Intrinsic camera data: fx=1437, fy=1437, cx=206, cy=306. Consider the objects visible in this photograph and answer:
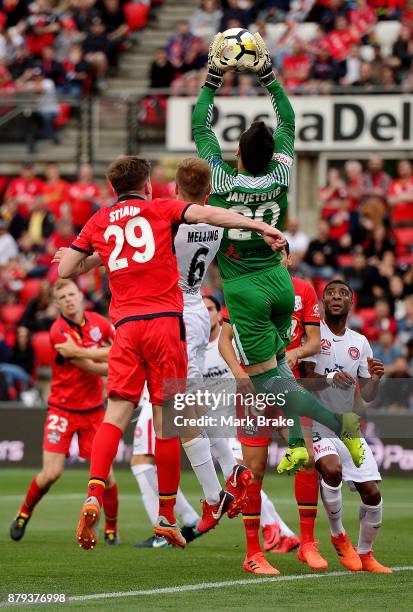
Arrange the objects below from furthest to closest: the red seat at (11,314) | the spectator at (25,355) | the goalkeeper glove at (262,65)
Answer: the red seat at (11,314)
the spectator at (25,355)
the goalkeeper glove at (262,65)

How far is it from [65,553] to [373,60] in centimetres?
1274

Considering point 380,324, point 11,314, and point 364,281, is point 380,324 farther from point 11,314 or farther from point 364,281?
point 11,314

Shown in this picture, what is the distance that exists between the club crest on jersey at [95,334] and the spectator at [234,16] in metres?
12.2

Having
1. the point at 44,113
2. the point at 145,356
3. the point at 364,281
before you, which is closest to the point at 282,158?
the point at 145,356

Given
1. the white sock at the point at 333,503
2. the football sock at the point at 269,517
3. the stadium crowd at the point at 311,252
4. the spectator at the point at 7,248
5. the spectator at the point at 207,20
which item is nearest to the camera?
the white sock at the point at 333,503

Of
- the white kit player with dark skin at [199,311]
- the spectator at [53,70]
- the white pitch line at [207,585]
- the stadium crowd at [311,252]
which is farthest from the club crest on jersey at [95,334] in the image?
the spectator at [53,70]

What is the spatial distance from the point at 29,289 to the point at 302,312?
487 inches

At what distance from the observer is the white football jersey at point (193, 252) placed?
9.88 m

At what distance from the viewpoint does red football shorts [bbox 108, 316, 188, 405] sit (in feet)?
29.9

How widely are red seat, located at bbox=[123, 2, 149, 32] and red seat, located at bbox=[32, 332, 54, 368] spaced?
8.21 meters

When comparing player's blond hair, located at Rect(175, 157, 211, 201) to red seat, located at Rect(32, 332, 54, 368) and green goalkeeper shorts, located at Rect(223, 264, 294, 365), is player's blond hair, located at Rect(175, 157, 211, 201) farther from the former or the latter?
red seat, located at Rect(32, 332, 54, 368)

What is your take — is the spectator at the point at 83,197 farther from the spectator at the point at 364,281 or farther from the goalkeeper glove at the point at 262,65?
the goalkeeper glove at the point at 262,65

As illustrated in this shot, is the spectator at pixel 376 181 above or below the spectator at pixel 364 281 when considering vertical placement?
above

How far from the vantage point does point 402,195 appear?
69.4 feet
